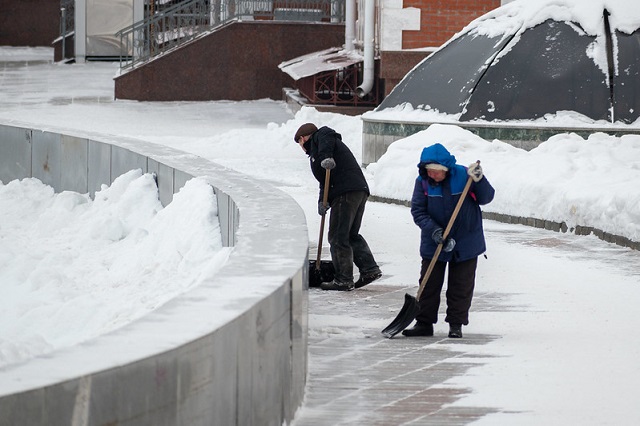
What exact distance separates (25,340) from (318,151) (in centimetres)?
308

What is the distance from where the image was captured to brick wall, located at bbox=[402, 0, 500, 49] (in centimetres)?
2642

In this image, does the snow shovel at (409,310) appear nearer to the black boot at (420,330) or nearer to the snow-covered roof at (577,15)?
the black boot at (420,330)

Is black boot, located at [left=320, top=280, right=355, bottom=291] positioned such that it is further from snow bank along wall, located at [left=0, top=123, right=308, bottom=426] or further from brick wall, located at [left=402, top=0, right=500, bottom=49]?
brick wall, located at [left=402, top=0, right=500, bottom=49]

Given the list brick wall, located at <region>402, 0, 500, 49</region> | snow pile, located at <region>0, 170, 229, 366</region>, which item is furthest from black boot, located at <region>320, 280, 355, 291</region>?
brick wall, located at <region>402, 0, 500, 49</region>

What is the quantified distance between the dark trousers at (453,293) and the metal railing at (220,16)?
24.6m

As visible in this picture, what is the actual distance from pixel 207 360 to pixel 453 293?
4.18m

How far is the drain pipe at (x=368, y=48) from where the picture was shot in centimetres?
2645

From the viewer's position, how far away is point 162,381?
4.86 meters

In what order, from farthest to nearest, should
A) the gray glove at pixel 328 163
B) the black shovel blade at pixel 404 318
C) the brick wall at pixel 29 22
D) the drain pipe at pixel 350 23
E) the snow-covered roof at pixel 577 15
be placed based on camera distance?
1. the brick wall at pixel 29 22
2. the drain pipe at pixel 350 23
3. the snow-covered roof at pixel 577 15
4. the gray glove at pixel 328 163
5. the black shovel blade at pixel 404 318

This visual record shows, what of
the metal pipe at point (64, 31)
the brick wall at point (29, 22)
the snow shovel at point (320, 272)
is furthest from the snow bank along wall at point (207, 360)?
the brick wall at point (29, 22)

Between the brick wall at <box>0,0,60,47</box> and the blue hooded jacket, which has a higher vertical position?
the brick wall at <box>0,0,60,47</box>

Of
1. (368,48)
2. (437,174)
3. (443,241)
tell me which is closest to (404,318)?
(443,241)

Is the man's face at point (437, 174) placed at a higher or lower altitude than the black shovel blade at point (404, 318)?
higher

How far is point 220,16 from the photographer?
34.5m
